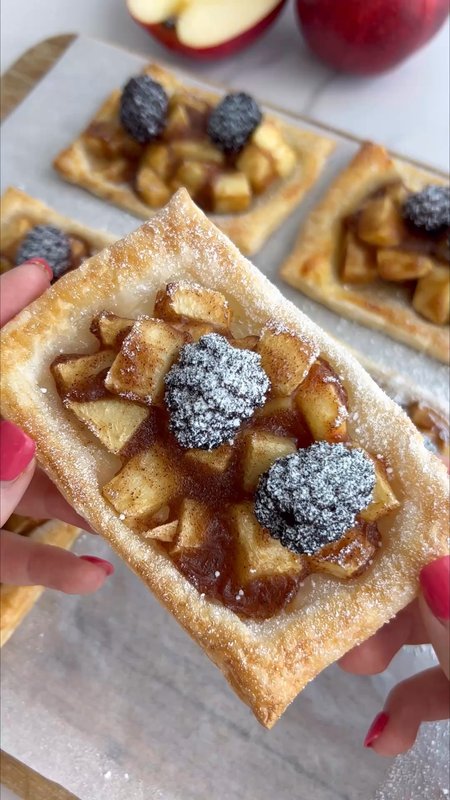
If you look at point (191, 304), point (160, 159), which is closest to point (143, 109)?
point (160, 159)

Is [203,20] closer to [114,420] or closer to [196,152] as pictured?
[196,152]

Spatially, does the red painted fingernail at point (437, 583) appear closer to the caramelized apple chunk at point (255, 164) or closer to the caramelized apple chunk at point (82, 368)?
the caramelized apple chunk at point (82, 368)

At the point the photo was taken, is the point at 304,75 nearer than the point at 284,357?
No

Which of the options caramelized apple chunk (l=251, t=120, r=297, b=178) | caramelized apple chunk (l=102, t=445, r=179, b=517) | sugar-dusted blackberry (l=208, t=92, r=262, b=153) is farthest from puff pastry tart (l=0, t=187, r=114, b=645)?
caramelized apple chunk (l=102, t=445, r=179, b=517)

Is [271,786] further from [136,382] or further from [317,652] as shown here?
[136,382]

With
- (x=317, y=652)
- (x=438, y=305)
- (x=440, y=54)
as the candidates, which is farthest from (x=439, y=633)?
(x=440, y=54)

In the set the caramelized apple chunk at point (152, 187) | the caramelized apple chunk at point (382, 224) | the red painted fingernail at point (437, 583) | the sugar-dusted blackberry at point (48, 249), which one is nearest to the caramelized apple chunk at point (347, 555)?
the red painted fingernail at point (437, 583)
